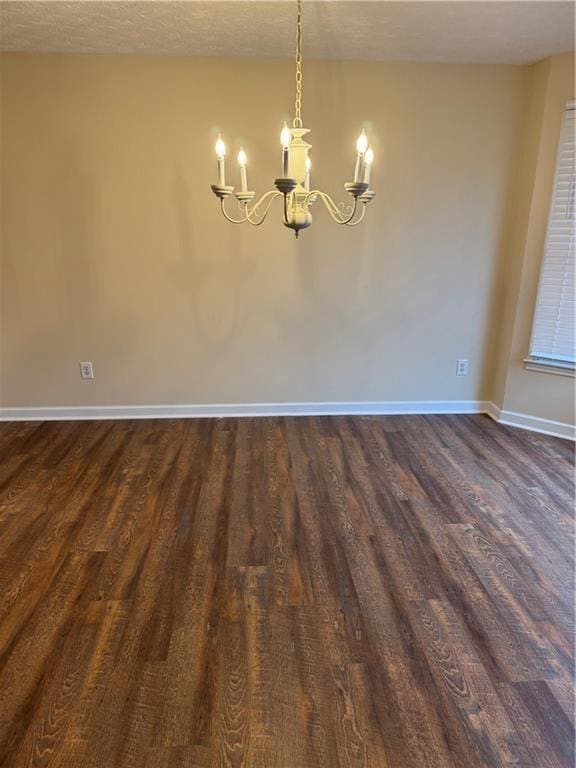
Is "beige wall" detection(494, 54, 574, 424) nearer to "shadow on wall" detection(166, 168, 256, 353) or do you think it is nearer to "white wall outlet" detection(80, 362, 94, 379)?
"shadow on wall" detection(166, 168, 256, 353)

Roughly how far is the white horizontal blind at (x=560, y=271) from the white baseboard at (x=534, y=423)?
1.56 ft

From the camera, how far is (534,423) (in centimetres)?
355

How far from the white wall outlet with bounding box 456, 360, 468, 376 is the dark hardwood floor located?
0.79m

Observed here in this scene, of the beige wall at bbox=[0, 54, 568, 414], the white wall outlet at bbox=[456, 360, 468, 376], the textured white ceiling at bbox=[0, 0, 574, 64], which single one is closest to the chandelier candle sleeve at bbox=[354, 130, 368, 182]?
the textured white ceiling at bbox=[0, 0, 574, 64]

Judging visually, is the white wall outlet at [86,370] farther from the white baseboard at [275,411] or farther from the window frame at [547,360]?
the window frame at [547,360]

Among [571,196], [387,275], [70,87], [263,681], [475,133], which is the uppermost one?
[70,87]

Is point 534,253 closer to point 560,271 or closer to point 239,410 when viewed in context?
point 560,271

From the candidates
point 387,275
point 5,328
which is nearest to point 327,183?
point 387,275

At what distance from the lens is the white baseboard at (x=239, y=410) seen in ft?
12.1

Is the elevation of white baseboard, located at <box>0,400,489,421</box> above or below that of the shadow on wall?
below

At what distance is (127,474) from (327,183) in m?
2.36

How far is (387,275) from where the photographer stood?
3.51 meters

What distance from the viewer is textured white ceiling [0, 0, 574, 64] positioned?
2.33m

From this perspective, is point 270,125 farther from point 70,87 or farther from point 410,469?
point 410,469
